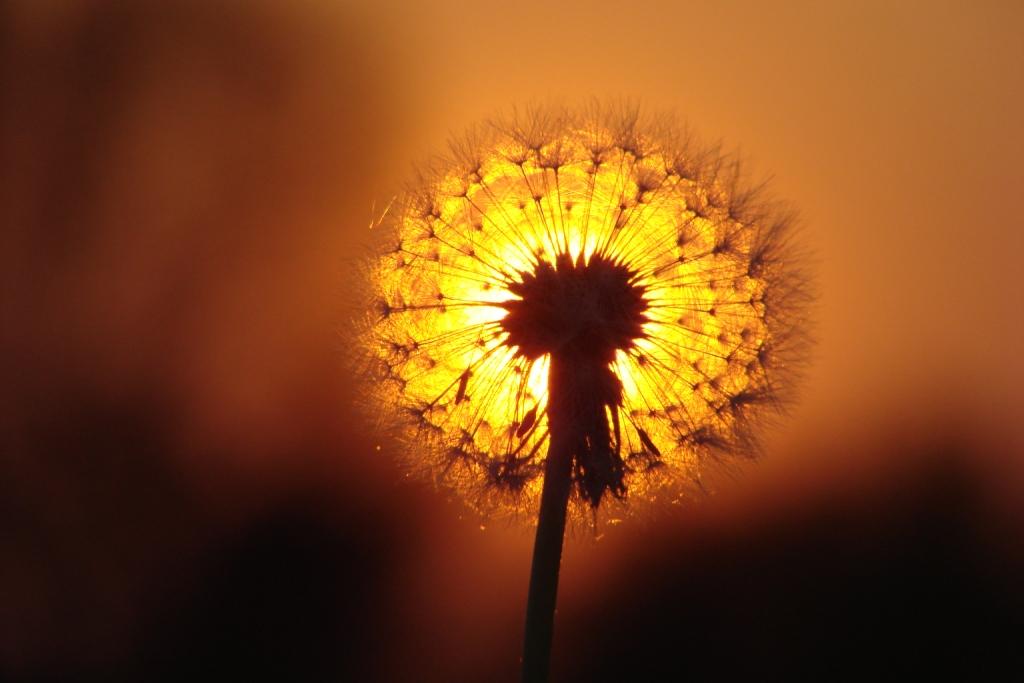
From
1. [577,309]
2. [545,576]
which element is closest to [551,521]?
[545,576]

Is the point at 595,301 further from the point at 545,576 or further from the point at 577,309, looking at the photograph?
the point at 545,576

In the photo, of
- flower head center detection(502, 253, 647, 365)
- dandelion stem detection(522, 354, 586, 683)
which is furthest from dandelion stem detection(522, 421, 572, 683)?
flower head center detection(502, 253, 647, 365)

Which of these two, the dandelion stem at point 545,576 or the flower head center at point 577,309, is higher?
the flower head center at point 577,309

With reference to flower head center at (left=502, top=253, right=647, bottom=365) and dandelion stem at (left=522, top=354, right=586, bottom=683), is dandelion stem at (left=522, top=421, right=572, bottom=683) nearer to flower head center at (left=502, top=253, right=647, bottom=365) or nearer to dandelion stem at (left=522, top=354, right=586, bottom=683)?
dandelion stem at (left=522, top=354, right=586, bottom=683)

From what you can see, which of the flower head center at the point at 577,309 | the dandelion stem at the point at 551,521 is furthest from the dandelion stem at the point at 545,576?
the flower head center at the point at 577,309

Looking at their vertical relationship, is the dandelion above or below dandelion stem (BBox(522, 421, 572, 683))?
above

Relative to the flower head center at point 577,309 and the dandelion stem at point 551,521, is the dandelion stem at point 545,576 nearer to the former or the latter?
the dandelion stem at point 551,521

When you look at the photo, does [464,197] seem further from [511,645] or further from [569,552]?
[511,645]
